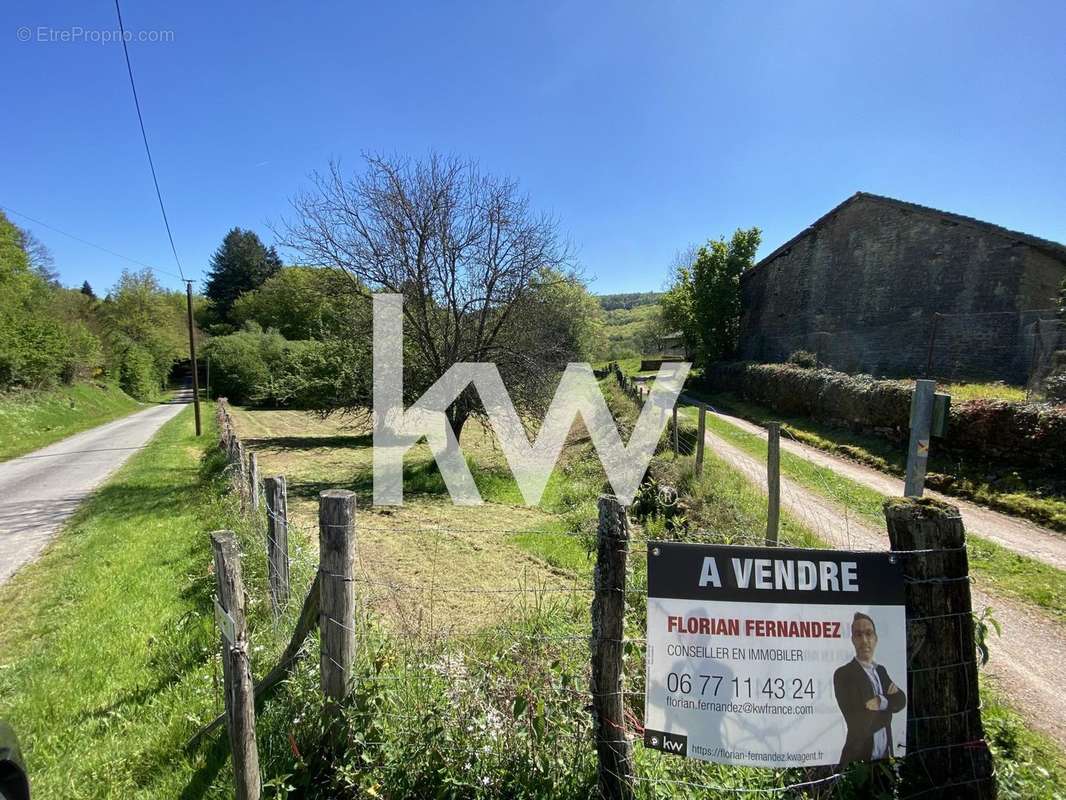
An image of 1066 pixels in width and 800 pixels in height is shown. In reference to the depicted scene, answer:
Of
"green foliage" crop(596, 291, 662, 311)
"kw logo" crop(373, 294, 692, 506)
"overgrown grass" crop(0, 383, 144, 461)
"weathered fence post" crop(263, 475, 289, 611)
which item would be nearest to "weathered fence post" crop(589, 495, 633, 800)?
"weathered fence post" crop(263, 475, 289, 611)

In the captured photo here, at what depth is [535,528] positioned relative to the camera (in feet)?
28.1

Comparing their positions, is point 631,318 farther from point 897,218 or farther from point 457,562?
Answer: point 457,562

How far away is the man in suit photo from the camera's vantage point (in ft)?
7.29

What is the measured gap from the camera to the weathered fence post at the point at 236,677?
2346 millimetres

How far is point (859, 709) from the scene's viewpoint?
7.33 feet

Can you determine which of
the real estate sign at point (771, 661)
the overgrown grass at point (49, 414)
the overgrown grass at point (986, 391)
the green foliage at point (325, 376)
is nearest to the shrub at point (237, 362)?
the overgrown grass at point (49, 414)

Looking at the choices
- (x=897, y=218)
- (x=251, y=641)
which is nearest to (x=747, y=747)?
(x=251, y=641)

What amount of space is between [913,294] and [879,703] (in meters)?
21.7

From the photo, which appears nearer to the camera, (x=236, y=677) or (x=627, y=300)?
(x=236, y=677)

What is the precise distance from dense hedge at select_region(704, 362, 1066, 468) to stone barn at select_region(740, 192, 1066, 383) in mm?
2726

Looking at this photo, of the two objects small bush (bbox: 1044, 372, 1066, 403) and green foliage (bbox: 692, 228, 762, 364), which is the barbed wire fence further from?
green foliage (bbox: 692, 228, 762, 364)

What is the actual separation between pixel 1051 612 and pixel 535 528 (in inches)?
240

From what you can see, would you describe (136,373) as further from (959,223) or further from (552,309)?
(959,223)

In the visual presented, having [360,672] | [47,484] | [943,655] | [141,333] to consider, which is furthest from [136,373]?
[943,655]
